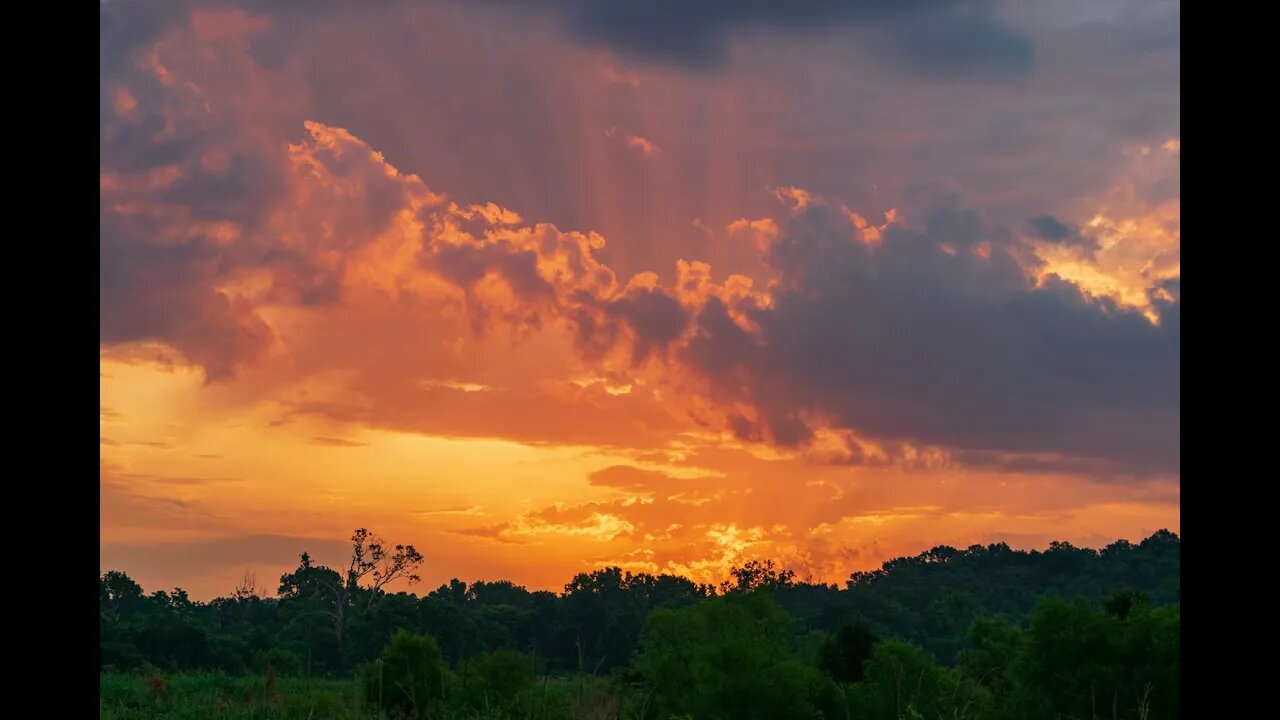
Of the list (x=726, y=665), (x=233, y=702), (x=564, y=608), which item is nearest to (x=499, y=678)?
(x=726, y=665)

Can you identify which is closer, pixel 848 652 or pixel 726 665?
pixel 726 665

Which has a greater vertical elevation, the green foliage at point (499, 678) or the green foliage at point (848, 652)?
the green foliage at point (499, 678)

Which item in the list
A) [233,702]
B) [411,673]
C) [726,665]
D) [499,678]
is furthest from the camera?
[726,665]

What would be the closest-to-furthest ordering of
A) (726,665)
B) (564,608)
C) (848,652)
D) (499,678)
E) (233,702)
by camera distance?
1. (233,702)
2. (499,678)
3. (726,665)
4. (848,652)
5. (564,608)

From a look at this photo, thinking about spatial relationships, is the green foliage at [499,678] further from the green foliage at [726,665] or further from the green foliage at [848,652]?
the green foliage at [848,652]

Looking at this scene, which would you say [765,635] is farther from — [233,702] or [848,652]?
[233,702]

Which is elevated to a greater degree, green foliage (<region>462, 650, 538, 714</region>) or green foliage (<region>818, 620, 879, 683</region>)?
green foliage (<region>462, 650, 538, 714</region>)

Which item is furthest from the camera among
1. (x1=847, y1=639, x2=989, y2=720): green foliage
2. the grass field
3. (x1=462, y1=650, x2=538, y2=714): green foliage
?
(x1=462, y1=650, x2=538, y2=714): green foliage

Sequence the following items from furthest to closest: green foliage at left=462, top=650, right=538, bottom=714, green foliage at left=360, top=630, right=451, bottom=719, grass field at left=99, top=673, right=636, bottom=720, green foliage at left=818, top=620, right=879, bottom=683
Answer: green foliage at left=818, top=620, right=879, bottom=683, green foliage at left=360, top=630, right=451, bottom=719, green foliage at left=462, top=650, right=538, bottom=714, grass field at left=99, top=673, right=636, bottom=720

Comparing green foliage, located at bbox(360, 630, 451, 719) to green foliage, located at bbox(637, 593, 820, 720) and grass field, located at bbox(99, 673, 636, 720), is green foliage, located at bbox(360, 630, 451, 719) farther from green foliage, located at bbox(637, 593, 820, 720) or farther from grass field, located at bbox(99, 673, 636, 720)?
green foliage, located at bbox(637, 593, 820, 720)

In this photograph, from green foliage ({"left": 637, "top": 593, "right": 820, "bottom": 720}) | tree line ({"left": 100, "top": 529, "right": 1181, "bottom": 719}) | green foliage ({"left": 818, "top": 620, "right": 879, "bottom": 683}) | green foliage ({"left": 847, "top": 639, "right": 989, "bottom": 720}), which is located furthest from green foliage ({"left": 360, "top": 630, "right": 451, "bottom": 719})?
green foliage ({"left": 818, "top": 620, "right": 879, "bottom": 683})

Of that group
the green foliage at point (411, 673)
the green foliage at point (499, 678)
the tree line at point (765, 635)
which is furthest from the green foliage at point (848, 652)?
the green foliage at point (411, 673)

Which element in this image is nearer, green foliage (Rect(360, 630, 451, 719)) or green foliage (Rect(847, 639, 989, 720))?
green foliage (Rect(847, 639, 989, 720))
